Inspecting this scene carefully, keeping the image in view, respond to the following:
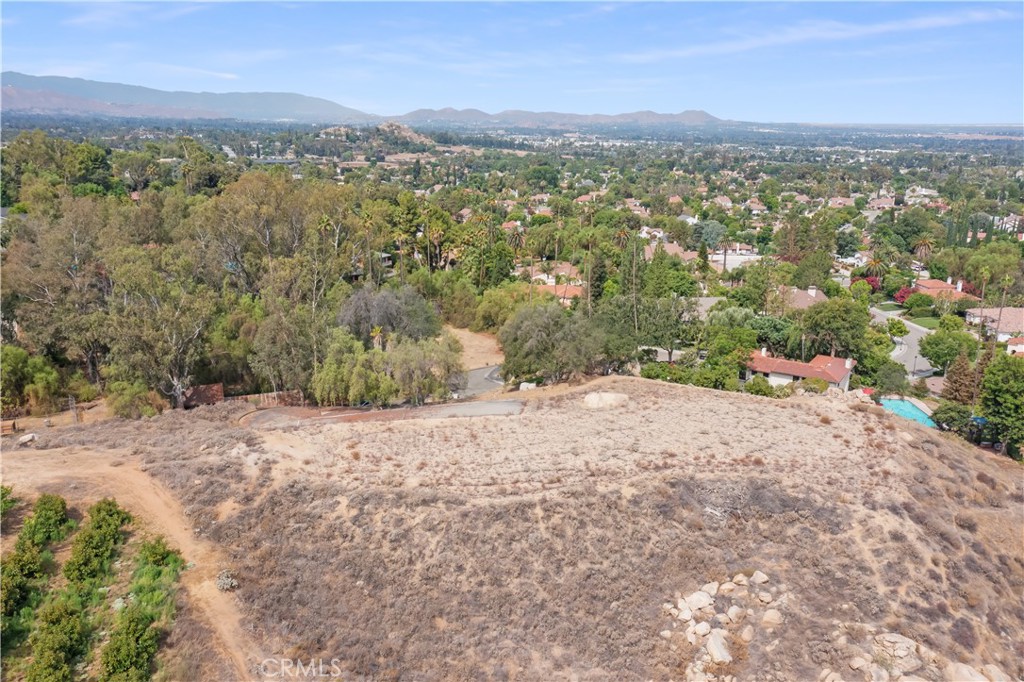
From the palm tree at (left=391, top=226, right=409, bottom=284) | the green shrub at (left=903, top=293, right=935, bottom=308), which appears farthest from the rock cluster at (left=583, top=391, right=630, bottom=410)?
the green shrub at (left=903, top=293, right=935, bottom=308)

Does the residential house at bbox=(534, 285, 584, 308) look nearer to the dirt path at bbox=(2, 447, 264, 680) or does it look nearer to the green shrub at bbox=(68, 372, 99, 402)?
the green shrub at bbox=(68, 372, 99, 402)

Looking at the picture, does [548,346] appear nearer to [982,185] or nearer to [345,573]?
[345,573]

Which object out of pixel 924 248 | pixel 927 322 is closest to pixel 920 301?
pixel 927 322

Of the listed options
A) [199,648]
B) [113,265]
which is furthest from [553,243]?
[199,648]

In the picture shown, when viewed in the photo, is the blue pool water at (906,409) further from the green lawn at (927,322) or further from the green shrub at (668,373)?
the green lawn at (927,322)

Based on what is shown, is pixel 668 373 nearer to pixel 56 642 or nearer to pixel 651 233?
pixel 56 642

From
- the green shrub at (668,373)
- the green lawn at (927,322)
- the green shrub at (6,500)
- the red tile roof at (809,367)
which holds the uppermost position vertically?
the green shrub at (6,500)

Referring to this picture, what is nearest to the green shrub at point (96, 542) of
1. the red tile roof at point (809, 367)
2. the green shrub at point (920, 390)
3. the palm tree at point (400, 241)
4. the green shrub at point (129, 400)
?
the green shrub at point (129, 400)
